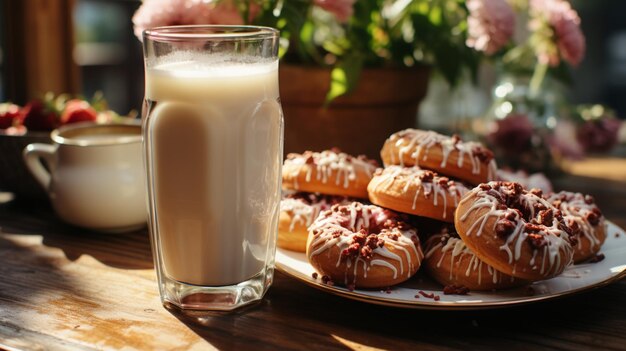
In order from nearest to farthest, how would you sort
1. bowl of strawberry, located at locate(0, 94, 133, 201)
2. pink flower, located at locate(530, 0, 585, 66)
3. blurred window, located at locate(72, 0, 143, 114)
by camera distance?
bowl of strawberry, located at locate(0, 94, 133, 201)
pink flower, located at locate(530, 0, 585, 66)
blurred window, located at locate(72, 0, 143, 114)

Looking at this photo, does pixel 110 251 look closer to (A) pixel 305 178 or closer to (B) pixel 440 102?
(A) pixel 305 178

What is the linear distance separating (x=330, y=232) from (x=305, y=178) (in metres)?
0.17

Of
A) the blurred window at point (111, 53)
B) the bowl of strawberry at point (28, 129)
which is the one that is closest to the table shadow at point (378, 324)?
the bowl of strawberry at point (28, 129)

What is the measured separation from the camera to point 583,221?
3.00 feet

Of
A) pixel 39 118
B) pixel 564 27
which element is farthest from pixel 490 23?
pixel 39 118

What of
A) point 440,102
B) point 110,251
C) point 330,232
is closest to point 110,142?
point 110,251

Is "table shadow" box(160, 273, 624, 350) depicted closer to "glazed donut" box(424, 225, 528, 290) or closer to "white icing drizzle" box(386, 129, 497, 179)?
"glazed donut" box(424, 225, 528, 290)

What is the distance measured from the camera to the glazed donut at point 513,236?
0.74 meters

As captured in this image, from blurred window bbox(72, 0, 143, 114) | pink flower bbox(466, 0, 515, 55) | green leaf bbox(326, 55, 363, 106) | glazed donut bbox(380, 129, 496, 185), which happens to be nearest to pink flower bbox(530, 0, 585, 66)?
pink flower bbox(466, 0, 515, 55)

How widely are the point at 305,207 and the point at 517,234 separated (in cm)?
32

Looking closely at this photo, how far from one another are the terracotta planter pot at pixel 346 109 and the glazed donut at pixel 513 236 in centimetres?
55

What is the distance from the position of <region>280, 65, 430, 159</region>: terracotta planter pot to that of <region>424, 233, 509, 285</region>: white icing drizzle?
19.9 inches

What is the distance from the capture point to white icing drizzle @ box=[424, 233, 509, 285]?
0.79m

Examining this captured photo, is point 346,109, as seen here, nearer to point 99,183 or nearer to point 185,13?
point 185,13
